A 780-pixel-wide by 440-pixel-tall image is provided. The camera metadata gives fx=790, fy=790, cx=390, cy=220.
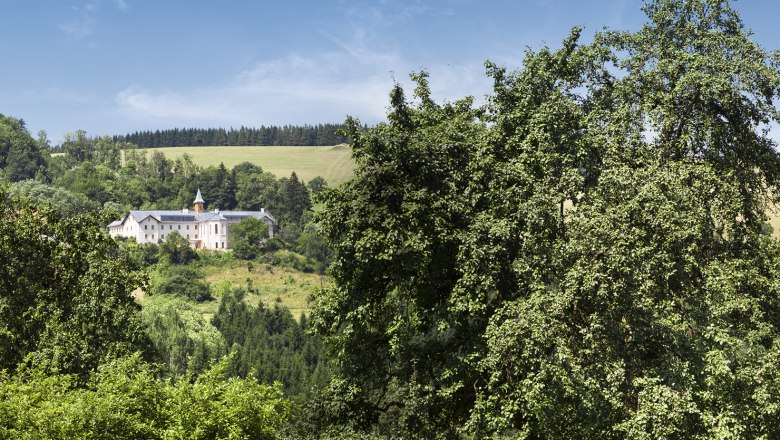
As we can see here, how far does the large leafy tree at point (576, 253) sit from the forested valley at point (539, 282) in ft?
0.27

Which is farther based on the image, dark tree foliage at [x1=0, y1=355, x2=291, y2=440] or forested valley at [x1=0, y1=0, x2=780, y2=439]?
forested valley at [x1=0, y1=0, x2=780, y2=439]

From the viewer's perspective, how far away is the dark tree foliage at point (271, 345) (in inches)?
4134

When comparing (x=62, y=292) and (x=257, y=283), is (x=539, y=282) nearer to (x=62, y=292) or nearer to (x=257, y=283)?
(x=62, y=292)

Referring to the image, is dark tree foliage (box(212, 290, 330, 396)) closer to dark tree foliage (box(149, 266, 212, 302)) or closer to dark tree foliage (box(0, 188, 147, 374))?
dark tree foliage (box(149, 266, 212, 302))

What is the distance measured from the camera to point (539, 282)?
75.4ft

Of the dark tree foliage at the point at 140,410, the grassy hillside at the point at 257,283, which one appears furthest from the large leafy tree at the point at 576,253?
the grassy hillside at the point at 257,283

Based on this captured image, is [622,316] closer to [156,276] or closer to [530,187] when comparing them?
[530,187]

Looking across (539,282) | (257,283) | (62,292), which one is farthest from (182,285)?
(539,282)

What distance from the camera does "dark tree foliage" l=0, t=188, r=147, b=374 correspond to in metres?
32.0

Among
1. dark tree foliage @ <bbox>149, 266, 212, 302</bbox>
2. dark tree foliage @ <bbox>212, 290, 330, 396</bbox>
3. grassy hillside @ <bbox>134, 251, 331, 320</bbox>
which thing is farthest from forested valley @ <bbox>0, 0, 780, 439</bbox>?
dark tree foliage @ <bbox>149, 266, 212, 302</bbox>

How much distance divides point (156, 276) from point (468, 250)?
160408 millimetres

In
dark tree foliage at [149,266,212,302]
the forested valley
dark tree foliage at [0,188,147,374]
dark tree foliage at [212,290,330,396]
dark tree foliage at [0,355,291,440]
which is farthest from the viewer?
dark tree foliage at [149,266,212,302]

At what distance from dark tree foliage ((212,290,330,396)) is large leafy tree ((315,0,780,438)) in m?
71.9

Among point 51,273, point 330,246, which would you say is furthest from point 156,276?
point 330,246
